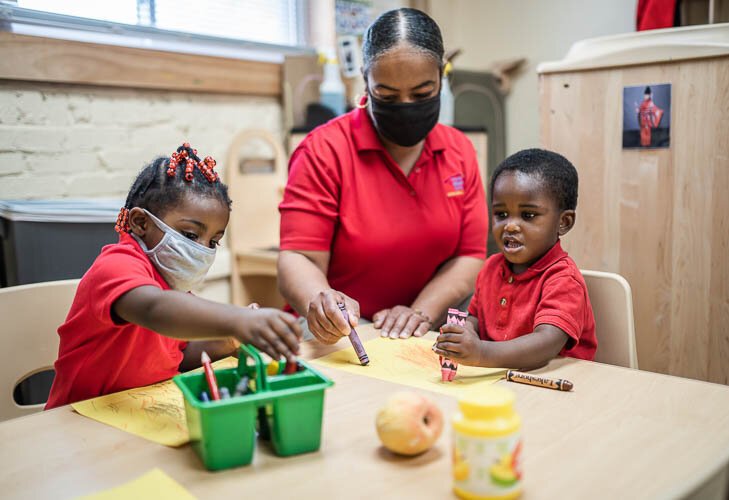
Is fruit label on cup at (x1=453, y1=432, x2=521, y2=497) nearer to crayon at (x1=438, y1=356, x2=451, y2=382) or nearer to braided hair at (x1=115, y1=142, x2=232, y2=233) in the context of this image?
crayon at (x1=438, y1=356, x2=451, y2=382)

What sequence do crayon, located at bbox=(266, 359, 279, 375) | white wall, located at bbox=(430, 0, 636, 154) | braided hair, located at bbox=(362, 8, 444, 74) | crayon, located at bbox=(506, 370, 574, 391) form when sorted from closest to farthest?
1. crayon, located at bbox=(266, 359, 279, 375)
2. crayon, located at bbox=(506, 370, 574, 391)
3. braided hair, located at bbox=(362, 8, 444, 74)
4. white wall, located at bbox=(430, 0, 636, 154)

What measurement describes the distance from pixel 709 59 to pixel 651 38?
17cm

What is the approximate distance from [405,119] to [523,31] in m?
2.25

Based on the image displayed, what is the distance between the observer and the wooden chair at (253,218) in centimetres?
266

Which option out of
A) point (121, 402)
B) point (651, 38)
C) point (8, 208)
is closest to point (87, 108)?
point (8, 208)

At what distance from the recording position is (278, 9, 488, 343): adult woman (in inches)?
62.9

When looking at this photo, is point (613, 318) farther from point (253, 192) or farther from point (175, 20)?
point (175, 20)

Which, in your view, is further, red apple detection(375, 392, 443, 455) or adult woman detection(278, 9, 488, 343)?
adult woman detection(278, 9, 488, 343)

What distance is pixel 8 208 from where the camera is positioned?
175 cm

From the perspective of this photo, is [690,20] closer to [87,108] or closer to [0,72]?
[87,108]

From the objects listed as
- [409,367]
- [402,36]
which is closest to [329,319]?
[409,367]

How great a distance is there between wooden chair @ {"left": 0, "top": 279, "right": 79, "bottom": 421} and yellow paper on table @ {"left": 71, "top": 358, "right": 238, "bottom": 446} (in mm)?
347

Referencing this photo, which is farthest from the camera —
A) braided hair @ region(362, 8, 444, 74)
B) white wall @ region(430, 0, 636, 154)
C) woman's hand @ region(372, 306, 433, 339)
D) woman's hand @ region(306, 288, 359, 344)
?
white wall @ region(430, 0, 636, 154)

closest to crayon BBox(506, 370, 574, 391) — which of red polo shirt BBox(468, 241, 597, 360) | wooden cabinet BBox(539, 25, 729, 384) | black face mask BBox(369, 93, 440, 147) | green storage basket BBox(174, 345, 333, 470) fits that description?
red polo shirt BBox(468, 241, 597, 360)
